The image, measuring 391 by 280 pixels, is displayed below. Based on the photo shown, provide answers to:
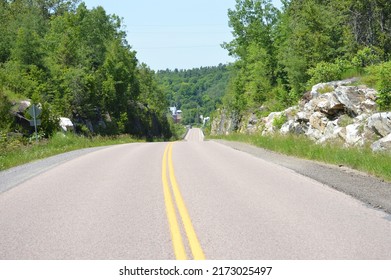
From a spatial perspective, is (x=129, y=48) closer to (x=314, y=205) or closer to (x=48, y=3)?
(x=48, y=3)

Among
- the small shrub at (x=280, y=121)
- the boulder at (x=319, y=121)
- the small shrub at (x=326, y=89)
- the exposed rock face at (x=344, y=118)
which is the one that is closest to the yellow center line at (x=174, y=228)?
the exposed rock face at (x=344, y=118)

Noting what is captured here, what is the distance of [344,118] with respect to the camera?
2039 cm

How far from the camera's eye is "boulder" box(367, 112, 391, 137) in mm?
15488

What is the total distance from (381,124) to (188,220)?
37.5 feet

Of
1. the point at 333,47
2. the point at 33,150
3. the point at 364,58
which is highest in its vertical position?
the point at 333,47

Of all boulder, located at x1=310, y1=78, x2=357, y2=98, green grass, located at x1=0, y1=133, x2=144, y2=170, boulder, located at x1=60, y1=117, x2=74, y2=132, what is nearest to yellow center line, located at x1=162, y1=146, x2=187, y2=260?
green grass, located at x1=0, y1=133, x2=144, y2=170

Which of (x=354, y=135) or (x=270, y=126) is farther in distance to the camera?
(x=270, y=126)

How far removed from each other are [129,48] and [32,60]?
37.7m

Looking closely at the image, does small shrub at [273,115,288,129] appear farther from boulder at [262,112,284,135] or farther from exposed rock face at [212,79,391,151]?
exposed rock face at [212,79,391,151]

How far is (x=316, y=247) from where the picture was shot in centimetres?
551

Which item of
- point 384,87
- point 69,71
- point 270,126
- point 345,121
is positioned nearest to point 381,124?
point 384,87

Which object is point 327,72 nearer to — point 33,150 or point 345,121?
point 345,121

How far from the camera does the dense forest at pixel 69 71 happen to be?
34375 mm

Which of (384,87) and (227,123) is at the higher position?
(384,87)
